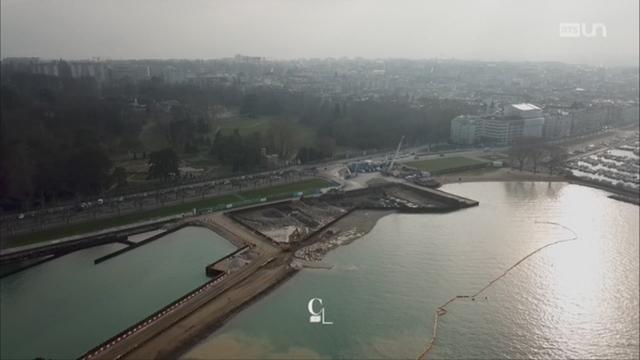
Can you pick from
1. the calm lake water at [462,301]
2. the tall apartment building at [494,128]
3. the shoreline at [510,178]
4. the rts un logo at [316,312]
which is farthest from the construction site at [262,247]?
the tall apartment building at [494,128]

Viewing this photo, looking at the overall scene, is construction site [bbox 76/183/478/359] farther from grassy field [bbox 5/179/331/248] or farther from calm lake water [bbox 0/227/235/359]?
grassy field [bbox 5/179/331/248]

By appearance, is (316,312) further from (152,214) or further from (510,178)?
(510,178)

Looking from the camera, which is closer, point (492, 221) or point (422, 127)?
point (492, 221)

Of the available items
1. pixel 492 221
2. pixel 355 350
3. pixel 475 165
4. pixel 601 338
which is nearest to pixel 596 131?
pixel 475 165

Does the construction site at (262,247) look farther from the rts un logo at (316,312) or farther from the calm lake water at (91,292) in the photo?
the rts un logo at (316,312)

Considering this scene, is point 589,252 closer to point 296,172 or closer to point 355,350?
point 355,350
